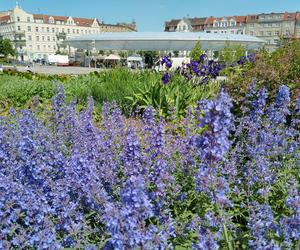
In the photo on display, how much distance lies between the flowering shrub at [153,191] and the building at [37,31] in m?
107

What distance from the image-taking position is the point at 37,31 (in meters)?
110

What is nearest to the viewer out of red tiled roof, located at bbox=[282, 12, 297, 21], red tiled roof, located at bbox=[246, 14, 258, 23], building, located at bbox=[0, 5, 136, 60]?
red tiled roof, located at bbox=[282, 12, 297, 21]

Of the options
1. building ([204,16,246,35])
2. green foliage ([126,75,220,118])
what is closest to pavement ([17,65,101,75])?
green foliage ([126,75,220,118])

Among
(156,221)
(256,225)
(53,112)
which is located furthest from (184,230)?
(53,112)

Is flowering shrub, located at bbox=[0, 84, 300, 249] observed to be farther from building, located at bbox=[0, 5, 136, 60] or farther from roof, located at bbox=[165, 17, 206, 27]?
roof, located at bbox=[165, 17, 206, 27]

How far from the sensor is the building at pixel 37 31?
356 ft

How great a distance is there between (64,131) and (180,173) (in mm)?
1808

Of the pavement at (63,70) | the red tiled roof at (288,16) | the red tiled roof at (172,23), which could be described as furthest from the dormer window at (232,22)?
the pavement at (63,70)

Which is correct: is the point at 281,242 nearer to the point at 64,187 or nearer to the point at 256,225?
the point at 256,225

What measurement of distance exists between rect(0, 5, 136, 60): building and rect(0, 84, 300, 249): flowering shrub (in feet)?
351

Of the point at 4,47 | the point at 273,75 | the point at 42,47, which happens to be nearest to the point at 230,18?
the point at 42,47

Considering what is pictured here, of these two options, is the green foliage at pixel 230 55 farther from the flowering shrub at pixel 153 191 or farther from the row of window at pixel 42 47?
the row of window at pixel 42 47

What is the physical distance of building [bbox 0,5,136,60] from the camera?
109m

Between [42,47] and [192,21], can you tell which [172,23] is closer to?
[192,21]
